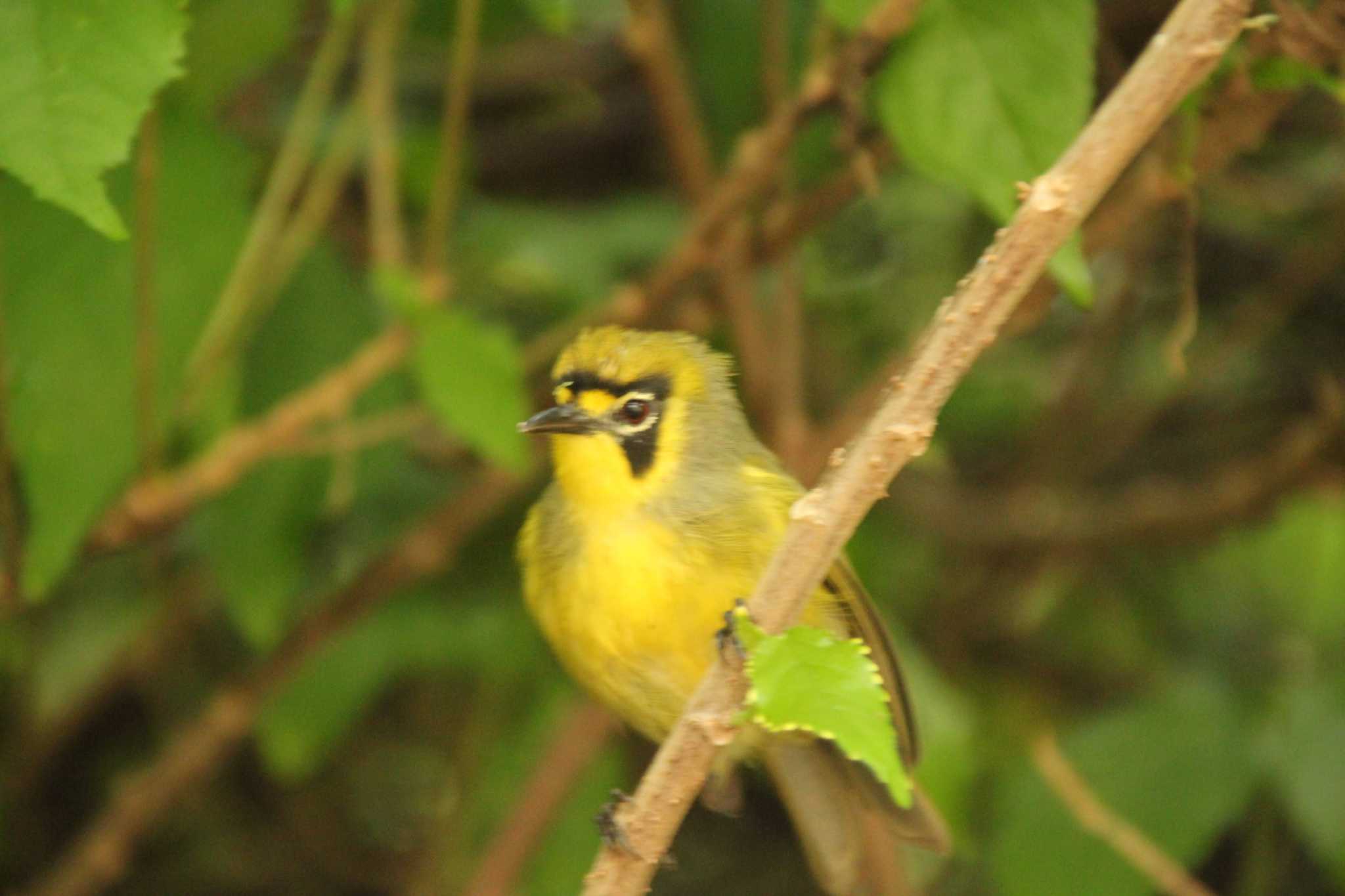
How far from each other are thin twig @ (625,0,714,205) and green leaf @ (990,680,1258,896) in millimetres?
1131

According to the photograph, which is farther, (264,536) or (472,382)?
(264,536)

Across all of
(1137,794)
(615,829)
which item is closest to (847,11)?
(615,829)

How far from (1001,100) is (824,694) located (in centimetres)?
77

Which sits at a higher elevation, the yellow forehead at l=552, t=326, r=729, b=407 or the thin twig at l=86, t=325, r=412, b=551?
the yellow forehead at l=552, t=326, r=729, b=407

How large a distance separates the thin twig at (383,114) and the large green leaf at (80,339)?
0.33 metres

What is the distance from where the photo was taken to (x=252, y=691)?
9.12ft

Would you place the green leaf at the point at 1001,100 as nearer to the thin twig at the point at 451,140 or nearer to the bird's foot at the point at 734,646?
the bird's foot at the point at 734,646

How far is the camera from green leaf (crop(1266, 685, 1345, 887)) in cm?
256

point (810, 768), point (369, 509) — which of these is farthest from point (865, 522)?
point (369, 509)

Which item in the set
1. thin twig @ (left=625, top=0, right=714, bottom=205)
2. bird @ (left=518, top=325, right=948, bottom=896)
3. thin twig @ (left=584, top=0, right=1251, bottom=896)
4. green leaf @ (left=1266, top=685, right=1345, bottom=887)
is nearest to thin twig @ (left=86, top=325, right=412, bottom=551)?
bird @ (left=518, top=325, right=948, bottom=896)

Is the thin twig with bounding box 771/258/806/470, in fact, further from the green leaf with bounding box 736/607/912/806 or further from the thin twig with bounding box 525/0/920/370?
the green leaf with bounding box 736/607/912/806

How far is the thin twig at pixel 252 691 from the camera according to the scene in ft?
8.86

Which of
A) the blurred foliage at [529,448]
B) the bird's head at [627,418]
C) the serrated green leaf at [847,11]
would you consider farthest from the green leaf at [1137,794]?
the serrated green leaf at [847,11]

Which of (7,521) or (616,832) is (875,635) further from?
(7,521)
